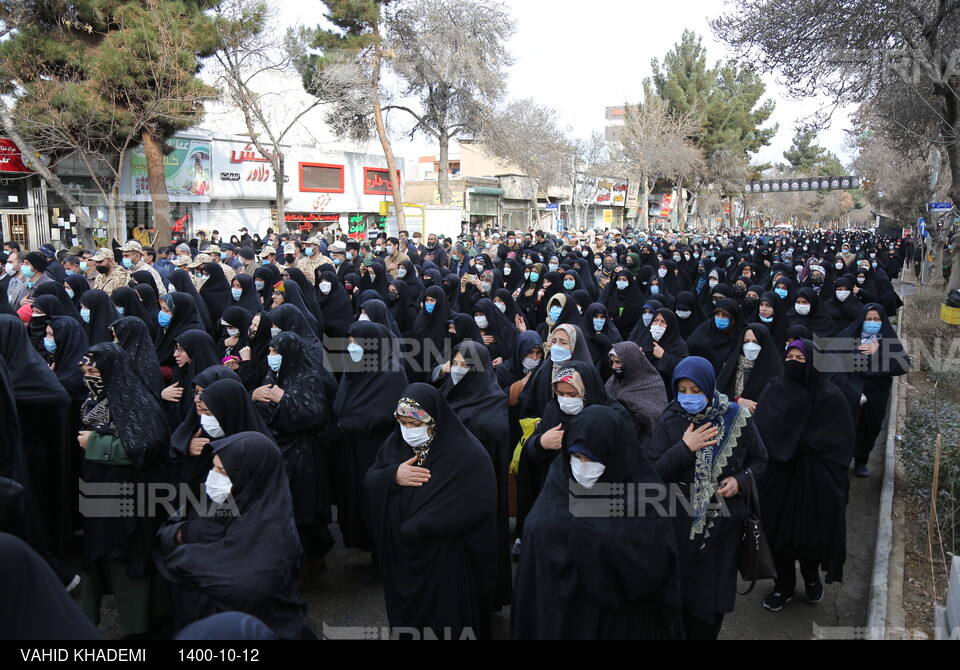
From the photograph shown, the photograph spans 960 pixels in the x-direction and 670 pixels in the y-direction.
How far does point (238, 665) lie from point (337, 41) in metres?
23.9

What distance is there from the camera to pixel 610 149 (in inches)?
1671

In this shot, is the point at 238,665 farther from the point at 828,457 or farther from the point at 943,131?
the point at 943,131

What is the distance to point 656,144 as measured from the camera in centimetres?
4044

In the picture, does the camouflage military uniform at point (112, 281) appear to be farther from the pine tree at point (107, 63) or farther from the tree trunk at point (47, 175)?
the pine tree at point (107, 63)

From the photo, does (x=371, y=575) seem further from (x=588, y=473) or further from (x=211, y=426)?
(x=588, y=473)

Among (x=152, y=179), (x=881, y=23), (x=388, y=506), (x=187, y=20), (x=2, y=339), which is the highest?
(x=187, y=20)

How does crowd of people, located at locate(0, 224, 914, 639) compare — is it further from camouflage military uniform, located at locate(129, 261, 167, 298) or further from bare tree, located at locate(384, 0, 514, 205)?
bare tree, located at locate(384, 0, 514, 205)

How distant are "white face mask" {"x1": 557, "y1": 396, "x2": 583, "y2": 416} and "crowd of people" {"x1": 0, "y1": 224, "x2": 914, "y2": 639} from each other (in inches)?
1.1

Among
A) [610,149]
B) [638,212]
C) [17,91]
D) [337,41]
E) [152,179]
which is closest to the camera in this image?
[17,91]

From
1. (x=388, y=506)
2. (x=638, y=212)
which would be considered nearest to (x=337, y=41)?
(x=388, y=506)

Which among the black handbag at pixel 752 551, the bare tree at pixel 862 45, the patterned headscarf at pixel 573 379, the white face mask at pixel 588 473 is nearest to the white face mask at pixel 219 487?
the white face mask at pixel 588 473

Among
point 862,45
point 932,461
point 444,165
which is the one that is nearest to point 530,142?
point 444,165

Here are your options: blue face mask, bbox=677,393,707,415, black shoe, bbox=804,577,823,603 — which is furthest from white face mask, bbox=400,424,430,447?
black shoe, bbox=804,577,823,603

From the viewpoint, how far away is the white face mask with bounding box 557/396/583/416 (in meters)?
3.48
